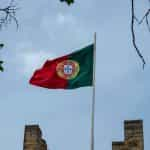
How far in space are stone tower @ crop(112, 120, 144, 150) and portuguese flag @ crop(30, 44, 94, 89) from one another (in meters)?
3.05

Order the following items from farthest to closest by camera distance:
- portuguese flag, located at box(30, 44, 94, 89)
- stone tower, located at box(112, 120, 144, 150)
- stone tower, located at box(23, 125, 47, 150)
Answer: stone tower, located at box(23, 125, 47, 150) < stone tower, located at box(112, 120, 144, 150) < portuguese flag, located at box(30, 44, 94, 89)

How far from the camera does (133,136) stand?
66.6 ft

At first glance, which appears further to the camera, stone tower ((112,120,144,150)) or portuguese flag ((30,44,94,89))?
stone tower ((112,120,144,150))

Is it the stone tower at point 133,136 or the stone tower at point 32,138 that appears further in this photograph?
the stone tower at point 32,138

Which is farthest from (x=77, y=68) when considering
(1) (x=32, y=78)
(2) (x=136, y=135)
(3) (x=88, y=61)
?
(2) (x=136, y=135)

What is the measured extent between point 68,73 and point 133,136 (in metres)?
3.69

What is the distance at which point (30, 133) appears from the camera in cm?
2134

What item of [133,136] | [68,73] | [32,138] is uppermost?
[68,73]

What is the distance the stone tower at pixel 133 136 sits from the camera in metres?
20.3

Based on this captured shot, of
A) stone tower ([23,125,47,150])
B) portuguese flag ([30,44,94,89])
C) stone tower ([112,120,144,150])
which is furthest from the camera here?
stone tower ([23,125,47,150])

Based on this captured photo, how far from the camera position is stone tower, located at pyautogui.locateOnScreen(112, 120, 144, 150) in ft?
66.6

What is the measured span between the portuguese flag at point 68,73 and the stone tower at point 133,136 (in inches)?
120

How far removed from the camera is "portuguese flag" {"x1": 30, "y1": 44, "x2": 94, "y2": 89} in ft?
58.9

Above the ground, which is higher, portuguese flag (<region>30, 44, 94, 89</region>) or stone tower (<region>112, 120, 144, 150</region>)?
portuguese flag (<region>30, 44, 94, 89</region>)
